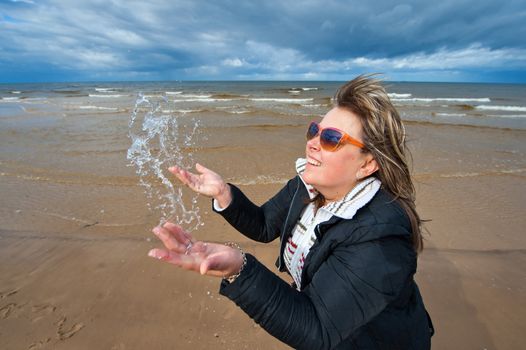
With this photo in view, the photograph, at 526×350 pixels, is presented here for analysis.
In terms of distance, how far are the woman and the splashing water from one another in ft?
13.7

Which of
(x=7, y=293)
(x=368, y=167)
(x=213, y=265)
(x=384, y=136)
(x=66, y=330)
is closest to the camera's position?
(x=213, y=265)

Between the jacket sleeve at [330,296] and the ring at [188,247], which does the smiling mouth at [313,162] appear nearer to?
the jacket sleeve at [330,296]

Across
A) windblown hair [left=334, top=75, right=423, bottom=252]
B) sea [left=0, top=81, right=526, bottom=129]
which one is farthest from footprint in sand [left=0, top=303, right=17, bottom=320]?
sea [left=0, top=81, right=526, bottom=129]

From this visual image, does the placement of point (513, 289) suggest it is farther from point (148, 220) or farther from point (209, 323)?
point (148, 220)

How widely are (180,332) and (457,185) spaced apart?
7.74 metres

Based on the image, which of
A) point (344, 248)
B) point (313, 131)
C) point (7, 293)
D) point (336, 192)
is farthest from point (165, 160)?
point (344, 248)

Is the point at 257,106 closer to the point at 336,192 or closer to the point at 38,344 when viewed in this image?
the point at 38,344

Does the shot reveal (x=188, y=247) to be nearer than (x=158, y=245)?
Yes

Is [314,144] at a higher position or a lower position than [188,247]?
higher

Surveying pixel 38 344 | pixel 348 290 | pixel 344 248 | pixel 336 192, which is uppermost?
pixel 336 192

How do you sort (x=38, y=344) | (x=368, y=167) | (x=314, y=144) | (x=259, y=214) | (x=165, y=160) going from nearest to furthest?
(x=368, y=167), (x=314, y=144), (x=259, y=214), (x=38, y=344), (x=165, y=160)

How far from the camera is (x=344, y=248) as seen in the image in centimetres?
154

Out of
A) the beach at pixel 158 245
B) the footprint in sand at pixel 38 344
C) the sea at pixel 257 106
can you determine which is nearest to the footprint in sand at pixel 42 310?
the beach at pixel 158 245

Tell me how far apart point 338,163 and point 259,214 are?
0.93 meters
